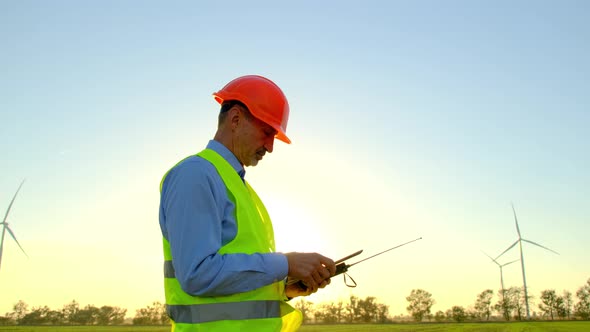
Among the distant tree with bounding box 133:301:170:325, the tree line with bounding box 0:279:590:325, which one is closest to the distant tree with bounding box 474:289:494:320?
the tree line with bounding box 0:279:590:325

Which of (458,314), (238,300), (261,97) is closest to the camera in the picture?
(238,300)

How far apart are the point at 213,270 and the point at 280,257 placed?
344 millimetres

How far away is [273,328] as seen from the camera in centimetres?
238

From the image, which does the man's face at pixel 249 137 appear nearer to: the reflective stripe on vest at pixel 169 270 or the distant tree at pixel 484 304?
the reflective stripe on vest at pixel 169 270

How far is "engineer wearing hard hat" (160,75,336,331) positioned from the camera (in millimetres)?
2232

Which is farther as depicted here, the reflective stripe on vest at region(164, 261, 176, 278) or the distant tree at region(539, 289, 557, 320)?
the distant tree at region(539, 289, 557, 320)

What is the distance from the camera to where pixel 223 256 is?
2.27m

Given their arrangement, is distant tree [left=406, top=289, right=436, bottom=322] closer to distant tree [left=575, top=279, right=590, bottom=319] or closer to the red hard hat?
distant tree [left=575, top=279, right=590, bottom=319]

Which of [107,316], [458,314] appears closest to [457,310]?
[458,314]

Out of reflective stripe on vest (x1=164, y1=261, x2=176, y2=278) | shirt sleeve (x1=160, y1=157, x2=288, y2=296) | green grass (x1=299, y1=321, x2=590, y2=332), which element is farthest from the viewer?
green grass (x1=299, y1=321, x2=590, y2=332)

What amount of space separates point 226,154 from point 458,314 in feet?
388

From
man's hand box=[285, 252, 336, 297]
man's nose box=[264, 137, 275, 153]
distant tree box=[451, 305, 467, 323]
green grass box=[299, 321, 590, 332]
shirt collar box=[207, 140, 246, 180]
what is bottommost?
distant tree box=[451, 305, 467, 323]

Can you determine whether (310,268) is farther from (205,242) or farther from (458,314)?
(458,314)

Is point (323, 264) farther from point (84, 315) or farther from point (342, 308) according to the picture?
point (84, 315)
